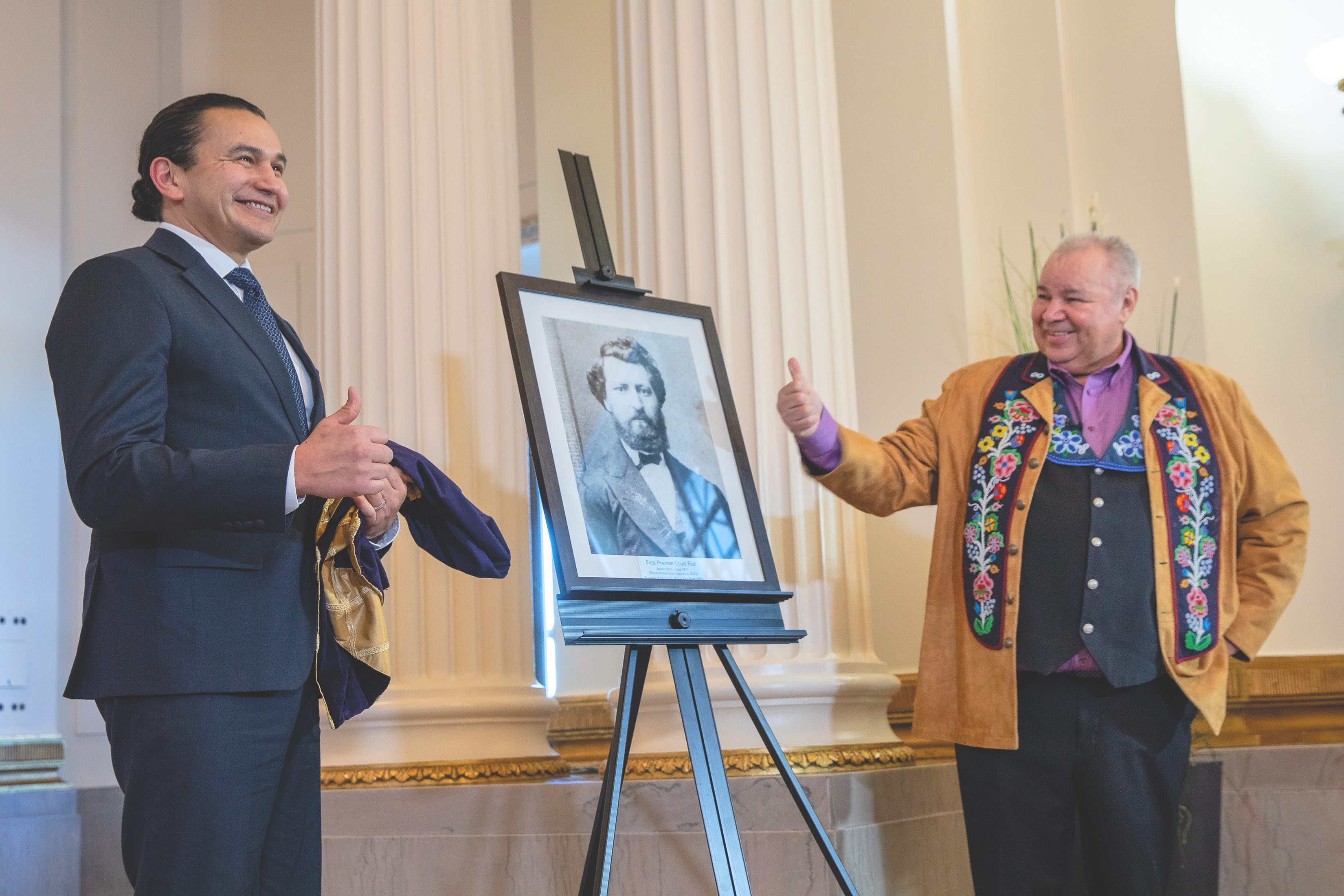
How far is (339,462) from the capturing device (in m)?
1.74

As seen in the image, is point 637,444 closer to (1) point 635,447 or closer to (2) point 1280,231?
(1) point 635,447

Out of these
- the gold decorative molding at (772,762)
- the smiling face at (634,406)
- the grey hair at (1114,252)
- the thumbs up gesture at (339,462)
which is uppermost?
the grey hair at (1114,252)

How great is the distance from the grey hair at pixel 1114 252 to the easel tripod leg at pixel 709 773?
4.30 feet

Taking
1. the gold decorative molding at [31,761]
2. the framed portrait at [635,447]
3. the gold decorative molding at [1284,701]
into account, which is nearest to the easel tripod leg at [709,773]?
the framed portrait at [635,447]

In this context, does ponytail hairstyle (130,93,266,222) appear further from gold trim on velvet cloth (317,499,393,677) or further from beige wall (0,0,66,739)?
beige wall (0,0,66,739)

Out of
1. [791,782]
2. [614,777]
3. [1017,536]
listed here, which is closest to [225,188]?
[614,777]

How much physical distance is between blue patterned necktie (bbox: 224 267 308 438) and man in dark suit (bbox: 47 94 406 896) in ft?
0.13

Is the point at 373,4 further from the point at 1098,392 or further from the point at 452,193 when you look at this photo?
the point at 1098,392

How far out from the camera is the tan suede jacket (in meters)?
2.61

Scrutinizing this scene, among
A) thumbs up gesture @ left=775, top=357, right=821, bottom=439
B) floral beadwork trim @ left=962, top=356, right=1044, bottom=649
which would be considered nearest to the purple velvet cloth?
thumbs up gesture @ left=775, top=357, right=821, bottom=439

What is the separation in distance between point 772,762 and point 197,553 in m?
1.60

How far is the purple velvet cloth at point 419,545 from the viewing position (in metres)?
1.96

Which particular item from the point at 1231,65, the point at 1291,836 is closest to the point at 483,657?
the point at 1291,836

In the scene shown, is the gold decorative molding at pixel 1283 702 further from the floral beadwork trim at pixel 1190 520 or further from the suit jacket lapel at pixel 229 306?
the suit jacket lapel at pixel 229 306
